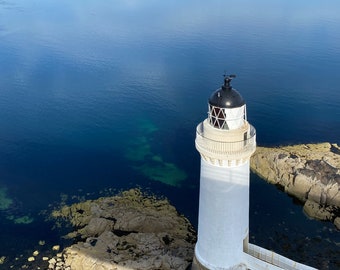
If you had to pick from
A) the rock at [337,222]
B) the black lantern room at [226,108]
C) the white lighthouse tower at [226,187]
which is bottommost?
the rock at [337,222]

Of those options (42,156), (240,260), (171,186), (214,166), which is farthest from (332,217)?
(42,156)

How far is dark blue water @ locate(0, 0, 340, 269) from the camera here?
2897cm

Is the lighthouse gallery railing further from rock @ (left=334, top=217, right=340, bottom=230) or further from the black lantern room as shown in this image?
rock @ (left=334, top=217, right=340, bottom=230)

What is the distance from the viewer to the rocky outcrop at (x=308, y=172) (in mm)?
28047

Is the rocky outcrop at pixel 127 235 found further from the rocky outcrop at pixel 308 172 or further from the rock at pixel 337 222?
the rock at pixel 337 222

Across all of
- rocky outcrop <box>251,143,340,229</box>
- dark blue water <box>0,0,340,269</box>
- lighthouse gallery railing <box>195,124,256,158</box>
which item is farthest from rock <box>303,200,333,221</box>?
lighthouse gallery railing <box>195,124,256,158</box>

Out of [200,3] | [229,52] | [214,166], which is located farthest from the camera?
[200,3]

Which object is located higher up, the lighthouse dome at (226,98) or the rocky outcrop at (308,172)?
the lighthouse dome at (226,98)

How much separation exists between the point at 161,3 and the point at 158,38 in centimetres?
3376

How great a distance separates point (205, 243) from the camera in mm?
15320

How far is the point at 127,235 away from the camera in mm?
24422

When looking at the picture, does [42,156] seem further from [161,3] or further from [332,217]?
[161,3]

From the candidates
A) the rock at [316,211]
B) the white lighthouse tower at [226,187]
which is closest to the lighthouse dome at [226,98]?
the white lighthouse tower at [226,187]

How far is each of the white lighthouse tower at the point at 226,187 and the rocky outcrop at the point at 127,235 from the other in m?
6.16
